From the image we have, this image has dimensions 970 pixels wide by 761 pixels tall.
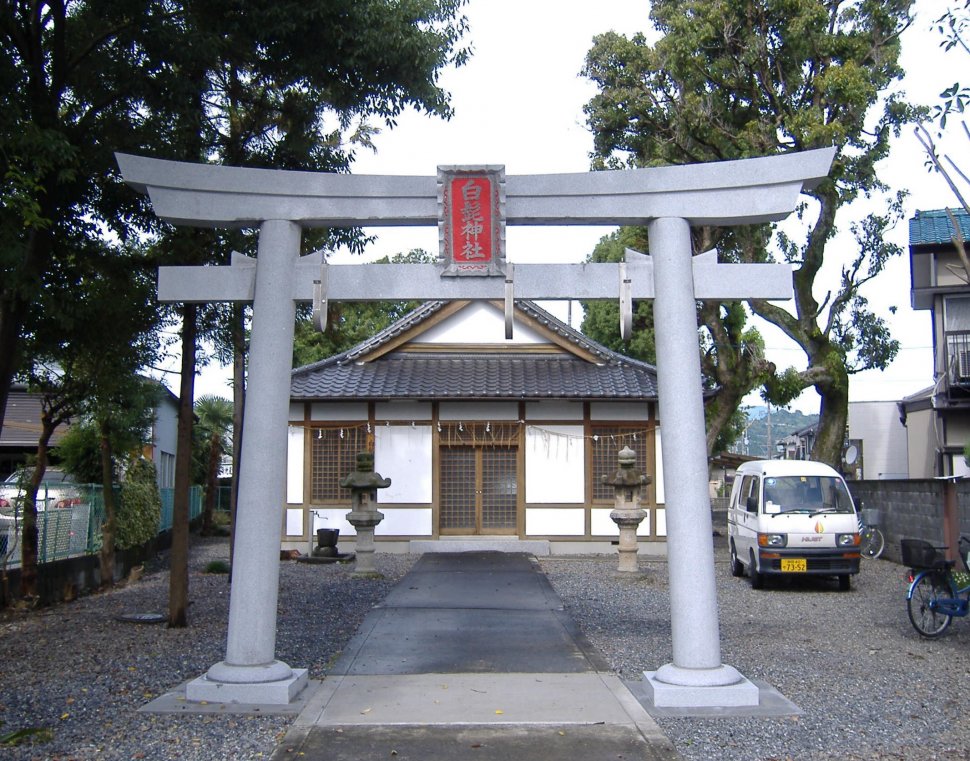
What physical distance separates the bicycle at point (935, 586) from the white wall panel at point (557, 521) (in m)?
10.9

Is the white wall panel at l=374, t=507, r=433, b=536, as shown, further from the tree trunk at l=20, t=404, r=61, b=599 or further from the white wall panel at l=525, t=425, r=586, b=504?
the tree trunk at l=20, t=404, r=61, b=599

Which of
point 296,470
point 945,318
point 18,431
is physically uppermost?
point 945,318

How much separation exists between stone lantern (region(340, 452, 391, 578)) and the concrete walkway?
14.3 ft

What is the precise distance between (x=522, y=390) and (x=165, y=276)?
13540 mm

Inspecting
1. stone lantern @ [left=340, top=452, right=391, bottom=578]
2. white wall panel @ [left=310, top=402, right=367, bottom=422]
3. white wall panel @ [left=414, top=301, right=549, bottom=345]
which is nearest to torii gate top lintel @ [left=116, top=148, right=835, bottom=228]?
stone lantern @ [left=340, top=452, right=391, bottom=578]

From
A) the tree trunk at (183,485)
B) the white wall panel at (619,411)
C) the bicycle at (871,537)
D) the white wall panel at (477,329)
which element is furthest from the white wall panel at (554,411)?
the tree trunk at (183,485)

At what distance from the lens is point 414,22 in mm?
9820

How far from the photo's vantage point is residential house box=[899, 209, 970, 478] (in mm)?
23641

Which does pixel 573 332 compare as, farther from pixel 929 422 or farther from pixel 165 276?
pixel 165 276

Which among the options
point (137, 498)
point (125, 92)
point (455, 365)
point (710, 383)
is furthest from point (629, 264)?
point (710, 383)

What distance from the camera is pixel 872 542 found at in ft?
64.0

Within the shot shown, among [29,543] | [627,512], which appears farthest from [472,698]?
[627,512]

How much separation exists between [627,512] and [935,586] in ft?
23.5

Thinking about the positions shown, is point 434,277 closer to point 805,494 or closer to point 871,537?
point 805,494
